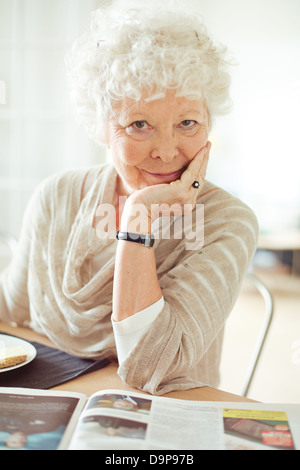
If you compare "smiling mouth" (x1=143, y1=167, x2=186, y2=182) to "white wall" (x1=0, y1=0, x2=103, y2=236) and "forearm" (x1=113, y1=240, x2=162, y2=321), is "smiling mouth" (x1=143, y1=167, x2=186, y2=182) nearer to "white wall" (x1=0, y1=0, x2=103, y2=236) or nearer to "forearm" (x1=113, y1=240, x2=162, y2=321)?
"forearm" (x1=113, y1=240, x2=162, y2=321)

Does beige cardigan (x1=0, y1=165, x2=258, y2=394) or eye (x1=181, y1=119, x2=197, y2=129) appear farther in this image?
eye (x1=181, y1=119, x2=197, y2=129)

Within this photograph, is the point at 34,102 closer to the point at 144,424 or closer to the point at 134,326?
the point at 134,326

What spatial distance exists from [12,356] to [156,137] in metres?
0.55

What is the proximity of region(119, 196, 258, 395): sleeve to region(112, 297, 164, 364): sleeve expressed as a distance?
1 centimetres

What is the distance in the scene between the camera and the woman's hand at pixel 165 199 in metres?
1.05

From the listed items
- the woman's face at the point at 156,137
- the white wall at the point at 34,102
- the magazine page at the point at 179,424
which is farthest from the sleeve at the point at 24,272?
A: the white wall at the point at 34,102

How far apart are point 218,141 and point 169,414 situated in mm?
6062

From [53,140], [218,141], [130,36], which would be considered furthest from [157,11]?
[218,141]

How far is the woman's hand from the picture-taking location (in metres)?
1.05

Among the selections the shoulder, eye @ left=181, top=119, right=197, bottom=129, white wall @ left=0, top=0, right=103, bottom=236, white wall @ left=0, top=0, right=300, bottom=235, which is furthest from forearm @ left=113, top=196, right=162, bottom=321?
white wall @ left=0, top=0, right=300, bottom=235

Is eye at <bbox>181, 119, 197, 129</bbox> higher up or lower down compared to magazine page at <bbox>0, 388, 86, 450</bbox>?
higher up

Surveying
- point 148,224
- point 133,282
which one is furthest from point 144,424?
point 148,224
